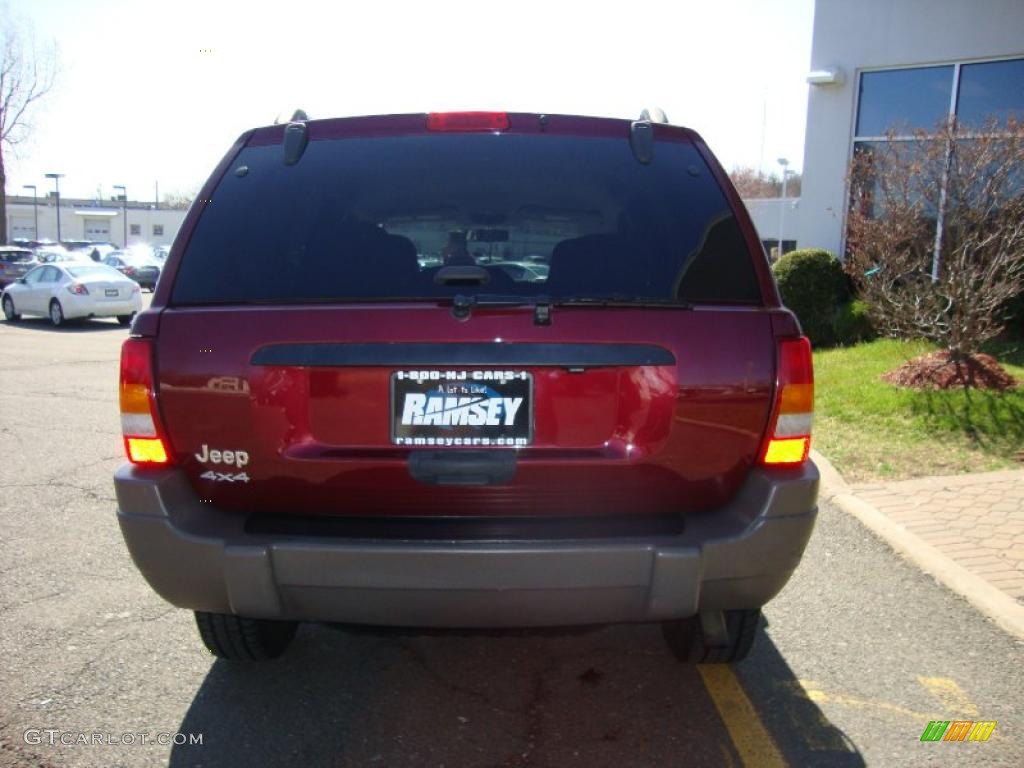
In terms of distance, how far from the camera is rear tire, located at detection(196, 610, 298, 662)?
3113 millimetres

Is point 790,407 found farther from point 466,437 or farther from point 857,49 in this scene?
point 857,49

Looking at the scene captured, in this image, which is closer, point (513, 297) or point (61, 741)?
point (513, 297)

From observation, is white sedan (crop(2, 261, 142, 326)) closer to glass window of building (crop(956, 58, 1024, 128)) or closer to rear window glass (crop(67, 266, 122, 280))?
rear window glass (crop(67, 266, 122, 280))

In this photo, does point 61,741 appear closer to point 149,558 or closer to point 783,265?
point 149,558

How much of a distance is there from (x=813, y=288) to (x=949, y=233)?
335 cm

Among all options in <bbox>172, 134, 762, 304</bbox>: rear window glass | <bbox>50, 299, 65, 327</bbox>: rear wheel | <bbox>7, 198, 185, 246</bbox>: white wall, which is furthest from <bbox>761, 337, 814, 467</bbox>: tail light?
<bbox>7, 198, 185, 246</bbox>: white wall

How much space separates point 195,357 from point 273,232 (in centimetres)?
52

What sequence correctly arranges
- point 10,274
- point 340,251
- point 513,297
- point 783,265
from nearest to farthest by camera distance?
point 513,297 < point 340,251 < point 783,265 < point 10,274

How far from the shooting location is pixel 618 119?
9.98ft

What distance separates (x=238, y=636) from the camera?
10.4 ft

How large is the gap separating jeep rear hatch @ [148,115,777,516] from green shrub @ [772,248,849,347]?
29.4 feet

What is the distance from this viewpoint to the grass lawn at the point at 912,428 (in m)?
6.23

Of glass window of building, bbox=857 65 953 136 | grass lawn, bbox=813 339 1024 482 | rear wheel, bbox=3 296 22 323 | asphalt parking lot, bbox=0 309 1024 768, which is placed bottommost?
rear wheel, bbox=3 296 22 323

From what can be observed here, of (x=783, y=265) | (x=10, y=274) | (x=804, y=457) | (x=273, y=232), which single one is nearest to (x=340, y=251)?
(x=273, y=232)
